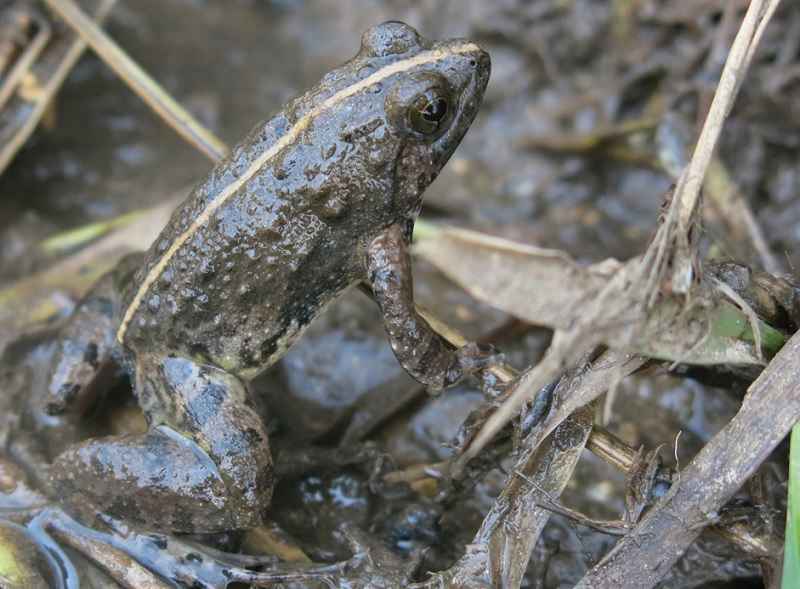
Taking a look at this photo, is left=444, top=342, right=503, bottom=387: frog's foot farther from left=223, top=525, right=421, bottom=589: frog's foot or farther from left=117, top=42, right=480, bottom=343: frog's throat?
left=117, top=42, right=480, bottom=343: frog's throat

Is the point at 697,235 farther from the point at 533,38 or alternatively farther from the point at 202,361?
the point at 533,38

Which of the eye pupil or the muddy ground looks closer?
the eye pupil

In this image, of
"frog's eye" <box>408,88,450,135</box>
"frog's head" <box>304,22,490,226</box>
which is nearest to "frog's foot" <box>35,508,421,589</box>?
"frog's head" <box>304,22,490,226</box>

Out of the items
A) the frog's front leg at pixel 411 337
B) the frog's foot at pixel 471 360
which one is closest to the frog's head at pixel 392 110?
the frog's front leg at pixel 411 337

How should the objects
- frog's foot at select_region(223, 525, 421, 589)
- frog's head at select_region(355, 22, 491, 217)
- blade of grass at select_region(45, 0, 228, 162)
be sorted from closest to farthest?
frog's foot at select_region(223, 525, 421, 589) < frog's head at select_region(355, 22, 491, 217) < blade of grass at select_region(45, 0, 228, 162)

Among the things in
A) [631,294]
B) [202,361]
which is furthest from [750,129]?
[202,361]

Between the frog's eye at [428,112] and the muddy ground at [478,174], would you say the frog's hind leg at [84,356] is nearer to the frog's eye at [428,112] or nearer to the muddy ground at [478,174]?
the muddy ground at [478,174]
